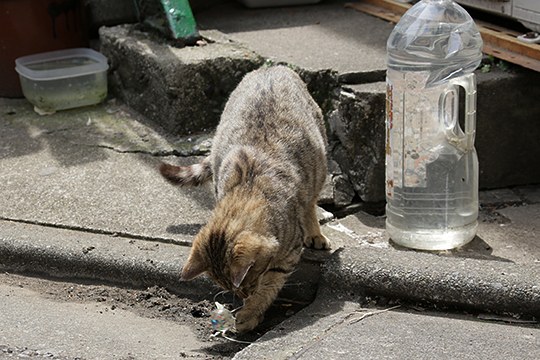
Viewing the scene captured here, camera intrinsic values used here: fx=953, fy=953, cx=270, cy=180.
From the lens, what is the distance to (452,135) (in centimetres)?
455

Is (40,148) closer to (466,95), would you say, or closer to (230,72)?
(230,72)

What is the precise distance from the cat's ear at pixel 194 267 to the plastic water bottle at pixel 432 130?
1.24 meters

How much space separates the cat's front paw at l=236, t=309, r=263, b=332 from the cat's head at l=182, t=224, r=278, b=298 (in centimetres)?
15

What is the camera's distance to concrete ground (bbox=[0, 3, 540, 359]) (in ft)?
12.0

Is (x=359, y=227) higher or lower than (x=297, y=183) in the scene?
lower

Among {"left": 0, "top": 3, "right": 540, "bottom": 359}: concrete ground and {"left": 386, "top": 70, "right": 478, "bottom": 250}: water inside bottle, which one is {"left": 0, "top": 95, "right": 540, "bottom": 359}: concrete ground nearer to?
{"left": 0, "top": 3, "right": 540, "bottom": 359}: concrete ground

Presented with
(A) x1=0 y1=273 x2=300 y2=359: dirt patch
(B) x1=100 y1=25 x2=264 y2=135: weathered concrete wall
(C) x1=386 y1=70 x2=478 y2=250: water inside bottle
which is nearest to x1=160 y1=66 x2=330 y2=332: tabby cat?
(A) x1=0 y1=273 x2=300 y2=359: dirt patch

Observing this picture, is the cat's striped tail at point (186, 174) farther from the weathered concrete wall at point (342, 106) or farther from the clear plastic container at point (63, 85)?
the clear plastic container at point (63, 85)

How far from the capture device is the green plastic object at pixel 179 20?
5.89 meters

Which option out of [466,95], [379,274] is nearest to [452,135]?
[466,95]

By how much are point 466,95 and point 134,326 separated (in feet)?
6.18

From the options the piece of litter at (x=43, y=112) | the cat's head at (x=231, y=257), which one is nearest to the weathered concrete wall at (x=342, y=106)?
the piece of litter at (x=43, y=112)

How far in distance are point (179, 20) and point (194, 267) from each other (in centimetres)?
268

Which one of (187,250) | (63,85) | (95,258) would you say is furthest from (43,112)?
(187,250)
